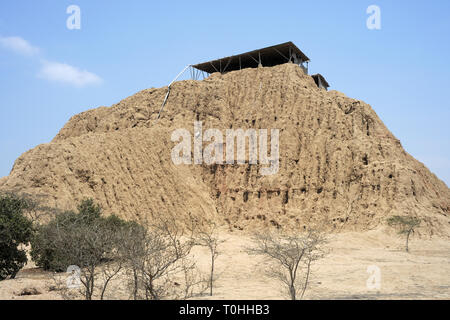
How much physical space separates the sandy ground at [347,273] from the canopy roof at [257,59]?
823 inches

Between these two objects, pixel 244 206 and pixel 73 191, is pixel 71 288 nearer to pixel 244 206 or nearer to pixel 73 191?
pixel 73 191

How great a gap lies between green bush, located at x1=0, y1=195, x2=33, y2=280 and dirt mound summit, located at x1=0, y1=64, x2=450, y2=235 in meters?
10.8

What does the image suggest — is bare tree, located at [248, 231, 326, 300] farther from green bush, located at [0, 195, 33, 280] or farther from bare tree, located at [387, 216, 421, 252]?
green bush, located at [0, 195, 33, 280]

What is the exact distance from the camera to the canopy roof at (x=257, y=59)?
39125 millimetres

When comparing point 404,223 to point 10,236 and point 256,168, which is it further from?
point 10,236

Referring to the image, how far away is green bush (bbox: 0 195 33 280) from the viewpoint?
16.0m

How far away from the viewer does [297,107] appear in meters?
35.5

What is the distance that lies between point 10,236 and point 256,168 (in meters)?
22.1

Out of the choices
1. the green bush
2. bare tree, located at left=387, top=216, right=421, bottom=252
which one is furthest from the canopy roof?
the green bush

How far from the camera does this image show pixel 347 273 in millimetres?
18016

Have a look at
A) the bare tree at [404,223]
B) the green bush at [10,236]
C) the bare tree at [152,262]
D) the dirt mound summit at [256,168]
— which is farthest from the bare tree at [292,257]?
the dirt mound summit at [256,168]

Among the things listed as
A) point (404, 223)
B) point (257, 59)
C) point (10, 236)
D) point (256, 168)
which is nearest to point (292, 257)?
point (10, 236)
